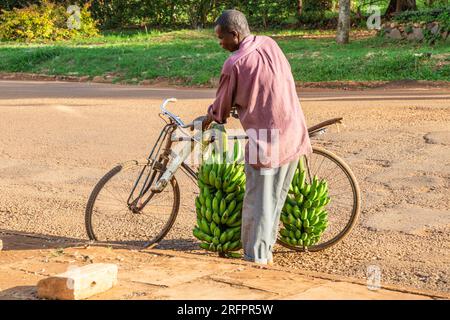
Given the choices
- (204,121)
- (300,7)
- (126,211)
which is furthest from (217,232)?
(300,7)

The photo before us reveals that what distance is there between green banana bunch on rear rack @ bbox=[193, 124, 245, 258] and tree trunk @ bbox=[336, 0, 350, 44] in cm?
1787

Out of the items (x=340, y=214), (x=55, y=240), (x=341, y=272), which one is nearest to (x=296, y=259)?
(x=341, y=272)

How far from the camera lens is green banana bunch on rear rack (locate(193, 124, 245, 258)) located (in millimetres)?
6902

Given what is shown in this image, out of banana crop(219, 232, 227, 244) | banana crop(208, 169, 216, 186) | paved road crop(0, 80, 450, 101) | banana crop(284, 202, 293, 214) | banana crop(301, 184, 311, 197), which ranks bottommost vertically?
paved road crop(0, 80, 450, 101)

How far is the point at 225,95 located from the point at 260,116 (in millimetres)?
267

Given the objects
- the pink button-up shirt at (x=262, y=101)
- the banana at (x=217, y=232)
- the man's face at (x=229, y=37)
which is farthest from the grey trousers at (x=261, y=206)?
the man's face at (x=229, y=37)

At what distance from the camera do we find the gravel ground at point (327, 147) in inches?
287

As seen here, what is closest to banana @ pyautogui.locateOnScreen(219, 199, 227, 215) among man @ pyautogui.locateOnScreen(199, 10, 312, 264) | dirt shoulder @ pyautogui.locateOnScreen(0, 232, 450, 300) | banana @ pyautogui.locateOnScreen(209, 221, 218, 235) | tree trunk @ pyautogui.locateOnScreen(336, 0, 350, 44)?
banana @ pyautogui.locateOnScreen(209, 221, 218, 235)

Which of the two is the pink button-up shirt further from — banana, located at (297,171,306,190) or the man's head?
banana, located at (297,171,306,190)

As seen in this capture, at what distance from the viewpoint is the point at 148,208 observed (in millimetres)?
7652

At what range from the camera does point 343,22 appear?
80.9 ft

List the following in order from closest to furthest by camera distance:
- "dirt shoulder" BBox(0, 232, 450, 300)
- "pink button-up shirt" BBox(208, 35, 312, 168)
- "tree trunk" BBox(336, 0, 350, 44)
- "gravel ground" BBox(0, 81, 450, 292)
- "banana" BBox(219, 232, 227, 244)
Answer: "dirt shoulder" BBox(0, 232, 450, 300), "pink button-up shirt" BBox(208, 35, 312, 168), "banana" BBox(219, 232, 227, 244), "gravel ground" BBox(0, 81, 450, 292), "tree trunk" BBox(336, 0, 350, 44)

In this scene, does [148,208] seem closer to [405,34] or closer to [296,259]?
[296,259]

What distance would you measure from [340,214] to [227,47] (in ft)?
7.81
